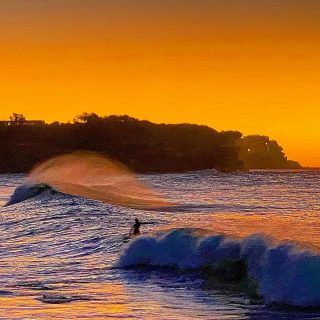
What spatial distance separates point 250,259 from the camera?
16.4m

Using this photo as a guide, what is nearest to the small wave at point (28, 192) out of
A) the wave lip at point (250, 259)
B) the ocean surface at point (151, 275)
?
the ocean surface at point (151, 275)

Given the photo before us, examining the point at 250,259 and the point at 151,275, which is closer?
the point at 250,259

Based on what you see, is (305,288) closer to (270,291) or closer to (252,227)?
(270,291)

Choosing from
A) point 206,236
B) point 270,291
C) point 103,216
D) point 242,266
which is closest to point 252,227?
point 103,216

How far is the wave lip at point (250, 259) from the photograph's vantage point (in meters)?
14.0

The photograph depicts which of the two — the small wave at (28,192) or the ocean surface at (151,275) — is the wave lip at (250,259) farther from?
the small wave at (28,192)

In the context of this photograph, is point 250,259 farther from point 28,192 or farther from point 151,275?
point 28,192

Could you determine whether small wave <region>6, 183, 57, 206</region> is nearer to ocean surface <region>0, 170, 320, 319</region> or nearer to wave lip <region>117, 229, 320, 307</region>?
ocean surface <region>0, 170, 320, 319</region>

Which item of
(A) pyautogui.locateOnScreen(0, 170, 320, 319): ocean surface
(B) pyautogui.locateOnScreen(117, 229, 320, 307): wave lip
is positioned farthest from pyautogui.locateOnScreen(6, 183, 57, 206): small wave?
(B) pyautogui.locateOnScreen(117, 229, 320, 307): wave lip

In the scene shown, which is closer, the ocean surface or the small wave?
the ocean surface

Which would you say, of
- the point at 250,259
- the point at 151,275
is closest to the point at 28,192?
the point at 151,275

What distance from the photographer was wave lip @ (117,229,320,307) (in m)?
14.0

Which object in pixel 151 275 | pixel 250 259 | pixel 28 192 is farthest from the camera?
pixel 28 192

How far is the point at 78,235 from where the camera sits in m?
26.3
